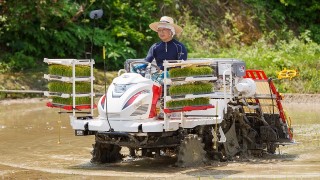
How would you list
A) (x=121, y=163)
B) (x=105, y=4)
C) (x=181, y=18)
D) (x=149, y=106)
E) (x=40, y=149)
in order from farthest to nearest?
(x=181, y=18) < (x=105, y=4) < (x=40, y=149) < (x=121, y=163) < (x=149, y=106)

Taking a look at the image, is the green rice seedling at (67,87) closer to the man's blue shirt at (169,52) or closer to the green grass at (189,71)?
the man's blue shirt at (169,52)

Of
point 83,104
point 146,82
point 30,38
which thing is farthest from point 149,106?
point 30,38

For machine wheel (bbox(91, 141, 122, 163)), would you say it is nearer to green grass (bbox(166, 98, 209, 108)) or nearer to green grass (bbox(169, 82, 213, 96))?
green grass (bbox(166, 98, 209, 108))

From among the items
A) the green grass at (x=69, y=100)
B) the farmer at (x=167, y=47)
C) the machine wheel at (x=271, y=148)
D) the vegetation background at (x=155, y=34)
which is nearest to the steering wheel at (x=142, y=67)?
the farmer at (x=167, y=47)

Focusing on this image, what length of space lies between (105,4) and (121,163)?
733 inches

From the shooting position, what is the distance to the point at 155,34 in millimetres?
32688

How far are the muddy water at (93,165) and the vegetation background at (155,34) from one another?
19.4 feet

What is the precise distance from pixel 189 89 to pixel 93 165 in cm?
216

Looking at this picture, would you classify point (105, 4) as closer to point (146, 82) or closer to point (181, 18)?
point (181, 18)

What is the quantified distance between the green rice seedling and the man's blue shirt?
1.19 m

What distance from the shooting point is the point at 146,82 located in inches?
504

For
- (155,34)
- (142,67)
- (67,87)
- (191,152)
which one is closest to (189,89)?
(191,152)

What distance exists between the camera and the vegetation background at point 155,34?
28.3m

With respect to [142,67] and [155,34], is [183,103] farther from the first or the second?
[155,34]
